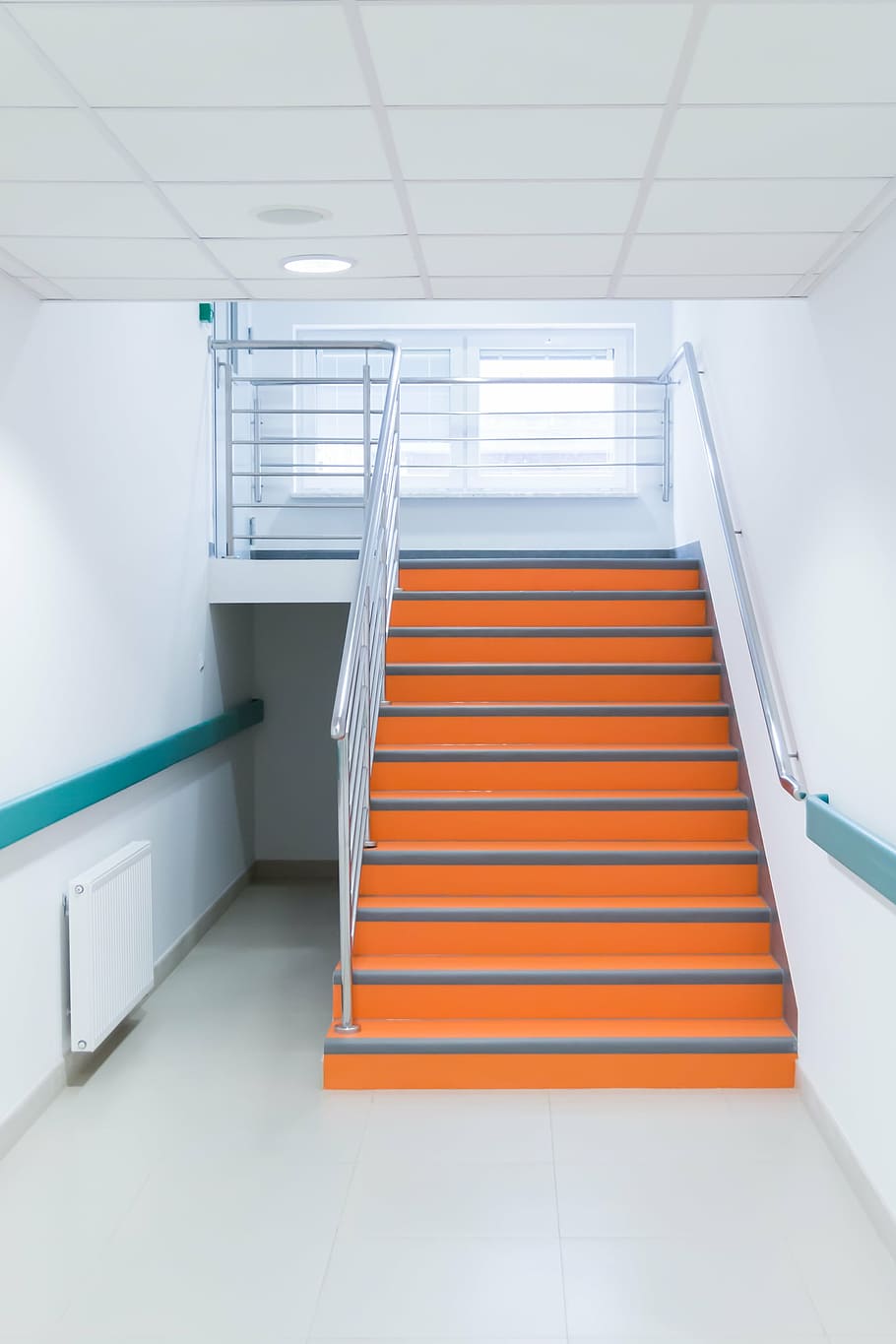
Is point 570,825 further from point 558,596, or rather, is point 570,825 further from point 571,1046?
point 558,596

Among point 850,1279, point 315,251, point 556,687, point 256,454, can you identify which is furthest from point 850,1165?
point 256,454

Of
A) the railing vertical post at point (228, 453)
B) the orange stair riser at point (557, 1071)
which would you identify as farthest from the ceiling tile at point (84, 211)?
the railing vertical post at point (228, 453)

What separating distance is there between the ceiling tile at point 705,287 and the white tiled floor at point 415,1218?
2.58m

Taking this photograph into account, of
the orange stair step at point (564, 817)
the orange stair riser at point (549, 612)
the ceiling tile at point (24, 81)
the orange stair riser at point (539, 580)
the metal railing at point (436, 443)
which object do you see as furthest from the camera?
the metal railing at point (436, 443)

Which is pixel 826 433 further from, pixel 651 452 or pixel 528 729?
pixel 651 452

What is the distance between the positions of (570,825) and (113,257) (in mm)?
2706

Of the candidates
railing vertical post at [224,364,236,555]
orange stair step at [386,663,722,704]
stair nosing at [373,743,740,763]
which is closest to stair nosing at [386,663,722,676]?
orange stair step at [386,663,722,704]

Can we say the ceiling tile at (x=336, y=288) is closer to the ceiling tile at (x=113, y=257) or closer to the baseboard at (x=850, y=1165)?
the ceiling tile at (x=113, y=257)

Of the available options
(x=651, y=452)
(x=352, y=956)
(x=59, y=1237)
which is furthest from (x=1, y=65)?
(x=651, y=452)

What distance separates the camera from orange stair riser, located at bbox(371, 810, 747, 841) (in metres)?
4.60

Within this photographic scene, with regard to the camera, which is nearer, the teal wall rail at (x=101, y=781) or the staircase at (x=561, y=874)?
the teal wall rail at (x=101, y=781)

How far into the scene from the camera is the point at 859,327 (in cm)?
310

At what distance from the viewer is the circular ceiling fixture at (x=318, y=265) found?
324cm

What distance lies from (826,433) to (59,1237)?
3.09 m
